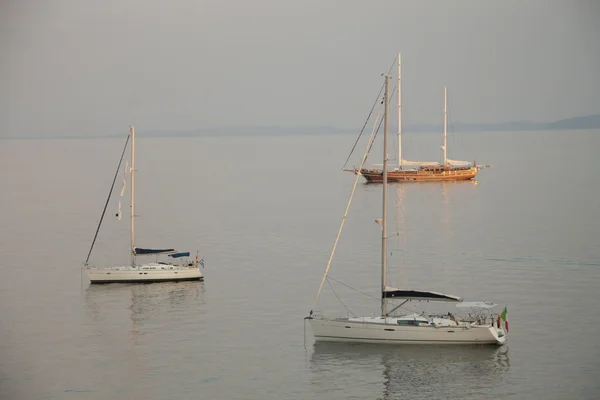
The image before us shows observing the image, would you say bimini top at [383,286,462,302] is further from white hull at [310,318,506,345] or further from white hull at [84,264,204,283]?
white hull at [84,264,204,283]

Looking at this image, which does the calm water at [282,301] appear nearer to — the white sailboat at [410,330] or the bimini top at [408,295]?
the white sailboat at [410,330]

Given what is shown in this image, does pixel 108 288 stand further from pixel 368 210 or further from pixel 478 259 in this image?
pixel 368 210

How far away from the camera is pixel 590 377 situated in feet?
153

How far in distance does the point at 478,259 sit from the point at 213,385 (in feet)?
122

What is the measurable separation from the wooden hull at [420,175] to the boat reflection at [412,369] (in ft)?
349

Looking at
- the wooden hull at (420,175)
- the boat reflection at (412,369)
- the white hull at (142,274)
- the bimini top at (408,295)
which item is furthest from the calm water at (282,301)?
the wooden hull at (420,175)

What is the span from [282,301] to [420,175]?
9948 cm

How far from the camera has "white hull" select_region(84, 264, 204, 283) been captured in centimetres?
6775

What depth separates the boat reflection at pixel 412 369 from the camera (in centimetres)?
4478

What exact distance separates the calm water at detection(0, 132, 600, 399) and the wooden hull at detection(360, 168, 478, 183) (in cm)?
3227

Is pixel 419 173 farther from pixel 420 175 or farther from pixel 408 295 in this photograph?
pixel 408 295

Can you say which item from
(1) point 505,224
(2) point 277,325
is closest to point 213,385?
(2) point 277,325

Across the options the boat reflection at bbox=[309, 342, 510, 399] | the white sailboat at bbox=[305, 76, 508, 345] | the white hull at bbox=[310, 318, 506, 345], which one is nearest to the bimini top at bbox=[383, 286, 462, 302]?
the white sailboat at bbox=[305, 76, 508, 345]

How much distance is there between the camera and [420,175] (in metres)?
159
